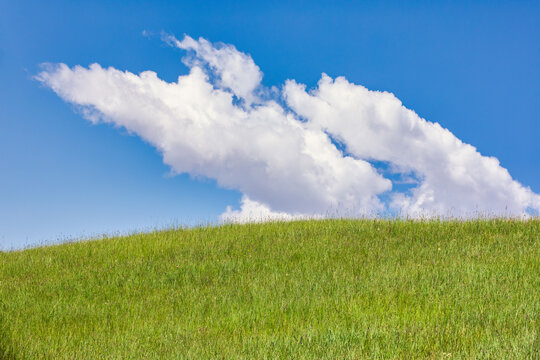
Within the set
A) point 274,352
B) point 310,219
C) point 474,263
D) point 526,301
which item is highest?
point 310,219

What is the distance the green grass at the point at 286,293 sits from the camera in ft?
19.6

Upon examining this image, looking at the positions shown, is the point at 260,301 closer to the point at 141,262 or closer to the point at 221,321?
the point at 221,321

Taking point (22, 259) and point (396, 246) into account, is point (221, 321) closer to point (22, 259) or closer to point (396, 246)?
point (396, 246)

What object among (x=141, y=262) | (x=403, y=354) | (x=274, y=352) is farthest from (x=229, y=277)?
(x=403, y=354)

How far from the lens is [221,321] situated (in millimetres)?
7496

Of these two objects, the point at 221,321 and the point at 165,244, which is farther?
the point at 165,244

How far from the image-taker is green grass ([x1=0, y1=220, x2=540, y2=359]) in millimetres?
5980

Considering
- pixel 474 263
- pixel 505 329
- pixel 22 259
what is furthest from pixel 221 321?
pixel 22 259

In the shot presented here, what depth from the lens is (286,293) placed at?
857cm

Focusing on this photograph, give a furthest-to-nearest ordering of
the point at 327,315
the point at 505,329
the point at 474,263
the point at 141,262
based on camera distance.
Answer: the point at 141,262
the point at 474,263
the point at 327,315
the point at 505,329

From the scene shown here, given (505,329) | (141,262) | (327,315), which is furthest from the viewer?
(141,262)

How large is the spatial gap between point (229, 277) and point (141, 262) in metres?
3.02

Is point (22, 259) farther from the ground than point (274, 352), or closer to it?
farther from the ground

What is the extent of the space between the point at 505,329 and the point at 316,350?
2.68 metres
